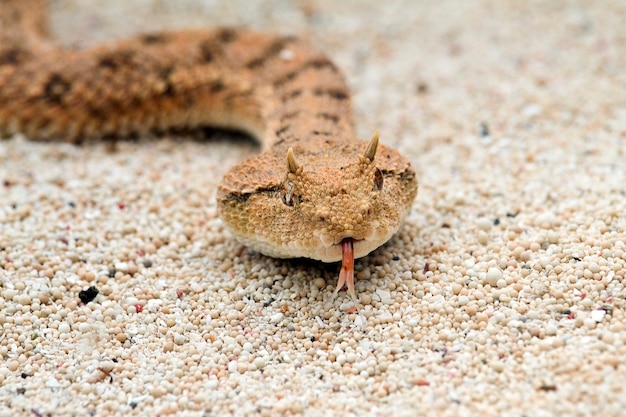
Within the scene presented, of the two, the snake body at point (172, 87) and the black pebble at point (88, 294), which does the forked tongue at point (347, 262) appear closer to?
the snake body at point (172, 87)

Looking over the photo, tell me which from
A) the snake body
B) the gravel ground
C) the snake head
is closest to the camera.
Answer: the gravel ground

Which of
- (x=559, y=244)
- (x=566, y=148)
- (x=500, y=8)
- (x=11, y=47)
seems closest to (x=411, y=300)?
(x=559, y=244)

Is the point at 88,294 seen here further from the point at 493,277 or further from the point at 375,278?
the point at 493,277

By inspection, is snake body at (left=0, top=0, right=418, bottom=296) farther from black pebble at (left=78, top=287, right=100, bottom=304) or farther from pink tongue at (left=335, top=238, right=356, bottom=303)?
black pebble at (left=78, top=287, right=100, bottom=304)

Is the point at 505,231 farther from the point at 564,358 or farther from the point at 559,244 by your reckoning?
the point at 564,358

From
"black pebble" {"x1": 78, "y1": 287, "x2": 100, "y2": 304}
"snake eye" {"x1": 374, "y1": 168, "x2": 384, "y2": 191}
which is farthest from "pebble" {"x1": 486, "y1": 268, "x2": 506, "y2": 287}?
"black pebble" {"x1": 78, "y1": 287, "x2": 100, "y2": 304}

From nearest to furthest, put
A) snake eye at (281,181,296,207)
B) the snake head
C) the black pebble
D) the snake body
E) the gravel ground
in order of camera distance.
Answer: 1. the gravel ground
2. the snake head
3. snake eye at (281,181,296,207)
4. the black pebble
5. the snake body
